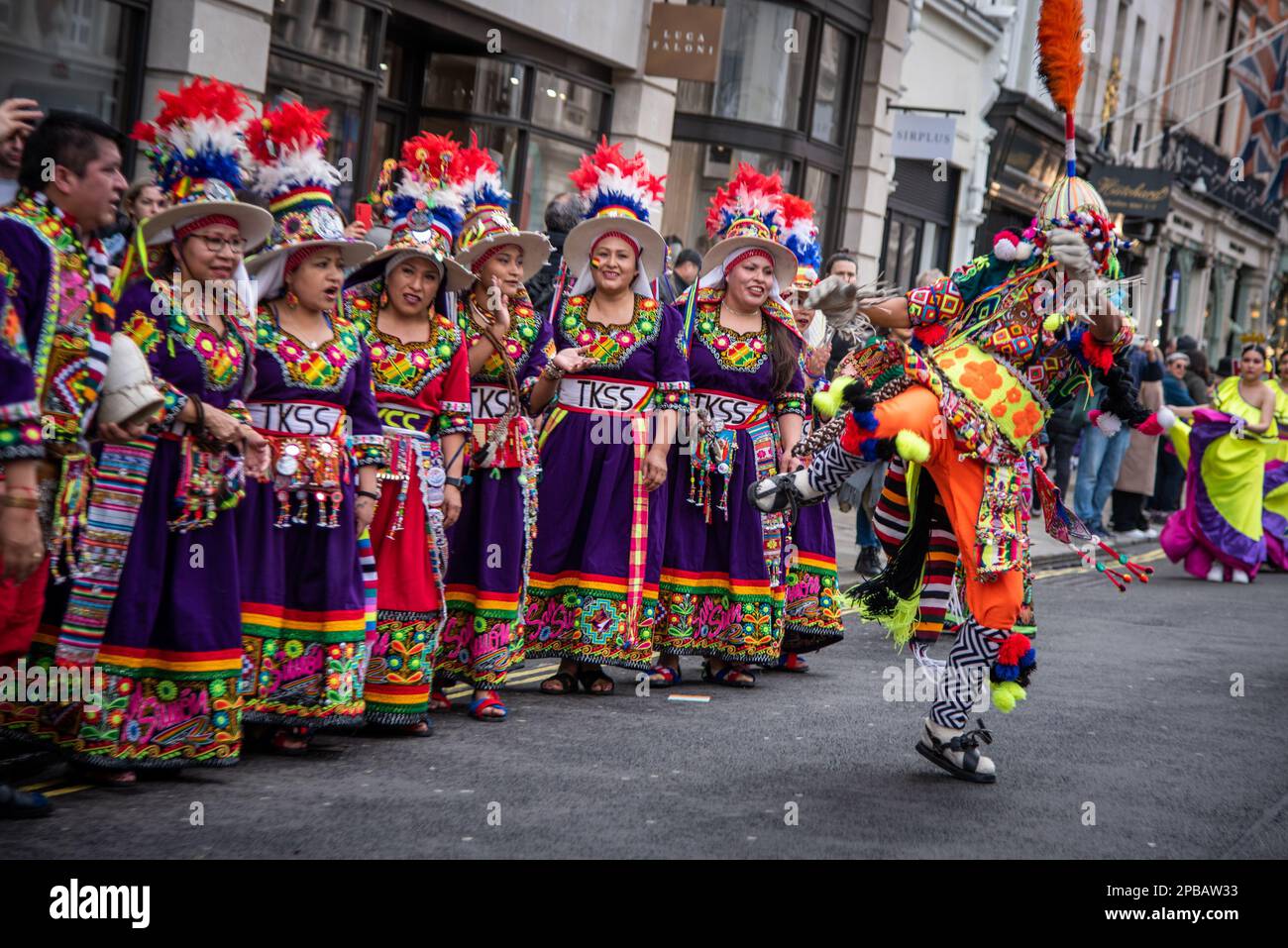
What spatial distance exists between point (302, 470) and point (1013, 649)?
104 inches

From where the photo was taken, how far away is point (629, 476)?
7484 millimetres

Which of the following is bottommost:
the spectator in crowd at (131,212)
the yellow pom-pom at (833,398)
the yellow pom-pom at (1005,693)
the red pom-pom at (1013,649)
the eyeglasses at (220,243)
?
Answer: the yellow pom-pom at (1005,693)

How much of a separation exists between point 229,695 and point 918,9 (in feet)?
57.2

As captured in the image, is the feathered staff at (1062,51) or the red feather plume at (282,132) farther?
the feathered staff at (1062,51)

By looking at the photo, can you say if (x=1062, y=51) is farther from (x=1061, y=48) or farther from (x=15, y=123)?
(x=15, y=123)

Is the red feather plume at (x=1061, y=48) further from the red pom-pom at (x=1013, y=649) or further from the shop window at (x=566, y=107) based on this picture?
the shop window at (x=566, y=107)

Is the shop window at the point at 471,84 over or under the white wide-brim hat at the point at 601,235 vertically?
over

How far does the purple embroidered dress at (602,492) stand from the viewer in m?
7.37

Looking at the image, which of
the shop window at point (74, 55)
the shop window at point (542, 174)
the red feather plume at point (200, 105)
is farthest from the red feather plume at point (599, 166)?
the shop window at point (542, 174)

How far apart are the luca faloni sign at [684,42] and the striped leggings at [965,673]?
386 inches

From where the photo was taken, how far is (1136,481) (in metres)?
17.2

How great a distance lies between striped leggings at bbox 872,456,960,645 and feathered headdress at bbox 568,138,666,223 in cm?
182
